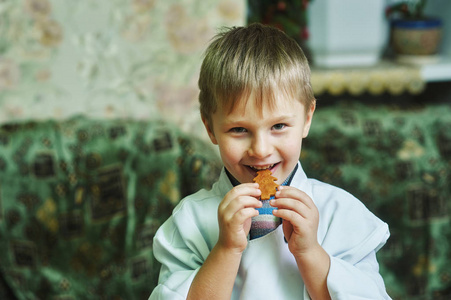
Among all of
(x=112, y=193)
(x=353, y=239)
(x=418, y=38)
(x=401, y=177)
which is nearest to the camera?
(x=353, y=239)

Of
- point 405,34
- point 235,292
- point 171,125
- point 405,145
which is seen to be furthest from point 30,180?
point 405,34

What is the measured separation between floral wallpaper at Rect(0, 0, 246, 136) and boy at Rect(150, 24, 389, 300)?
3.47 feet

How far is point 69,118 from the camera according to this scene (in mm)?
2049

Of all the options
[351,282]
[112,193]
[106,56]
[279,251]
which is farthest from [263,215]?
[106,56]

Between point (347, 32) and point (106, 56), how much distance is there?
3.23 feet

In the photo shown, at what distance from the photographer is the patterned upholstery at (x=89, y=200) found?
1.92 m

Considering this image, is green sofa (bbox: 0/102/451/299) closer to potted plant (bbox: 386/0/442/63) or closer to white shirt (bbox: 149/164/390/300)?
potted plant (bbox: 386/0/442/63)

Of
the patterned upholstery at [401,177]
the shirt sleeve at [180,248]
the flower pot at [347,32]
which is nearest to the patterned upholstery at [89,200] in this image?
the patterned upholstery at [401,177]

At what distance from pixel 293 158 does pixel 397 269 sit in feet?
4.62

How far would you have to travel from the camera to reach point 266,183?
0.86 metres

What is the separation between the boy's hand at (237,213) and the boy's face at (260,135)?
45mm

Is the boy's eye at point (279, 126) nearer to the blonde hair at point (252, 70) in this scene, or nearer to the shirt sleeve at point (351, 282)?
the blonde hair at point (252, 70)

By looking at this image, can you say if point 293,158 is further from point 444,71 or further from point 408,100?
point 408,100

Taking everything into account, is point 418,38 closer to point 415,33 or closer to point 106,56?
point 415,33
